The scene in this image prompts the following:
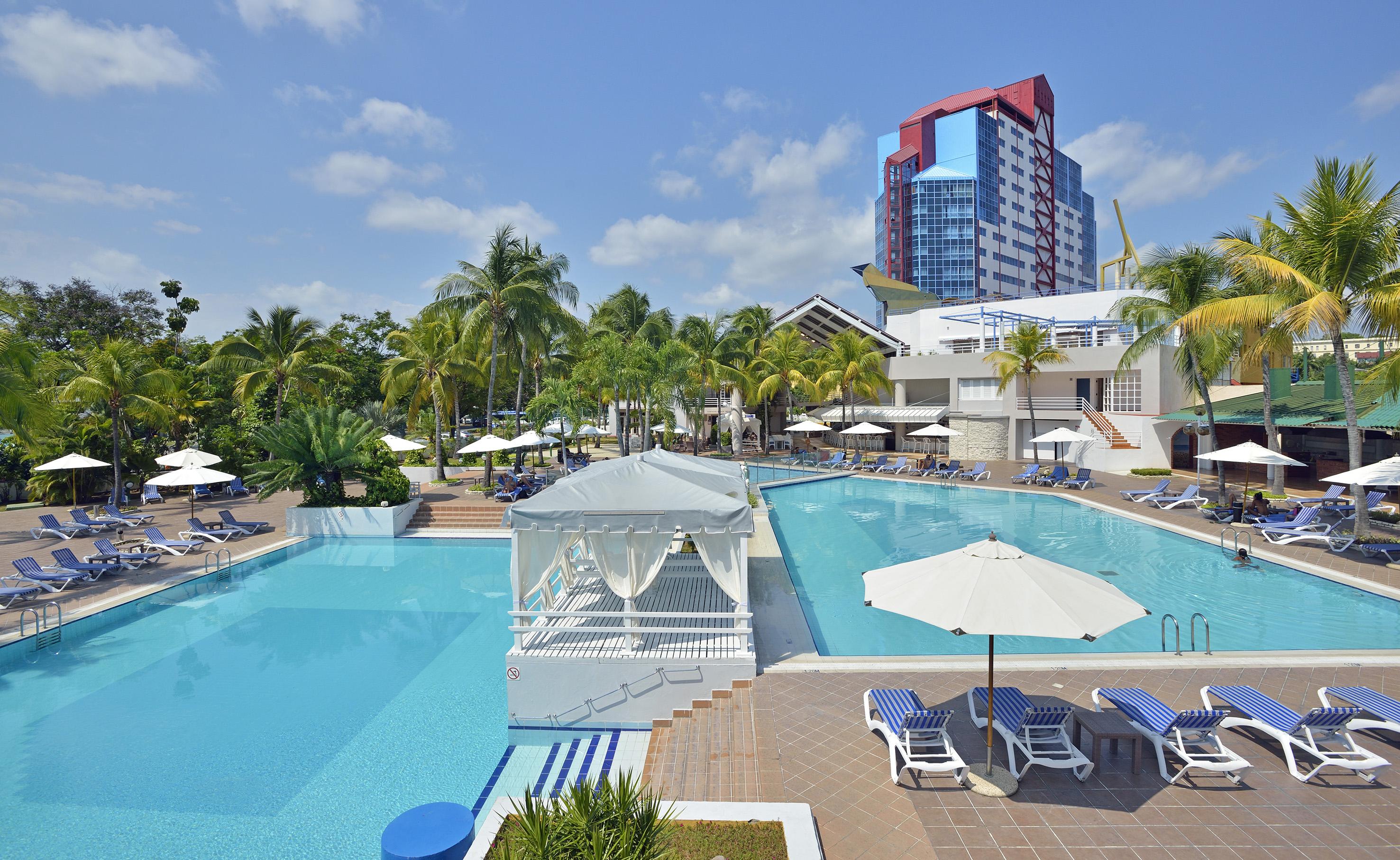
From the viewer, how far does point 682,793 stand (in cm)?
575

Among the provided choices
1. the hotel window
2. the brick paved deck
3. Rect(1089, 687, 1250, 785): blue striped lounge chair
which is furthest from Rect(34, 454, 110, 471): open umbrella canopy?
the hotel window

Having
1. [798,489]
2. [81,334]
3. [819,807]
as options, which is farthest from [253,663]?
[81,334]

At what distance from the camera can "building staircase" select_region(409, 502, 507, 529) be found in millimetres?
20203

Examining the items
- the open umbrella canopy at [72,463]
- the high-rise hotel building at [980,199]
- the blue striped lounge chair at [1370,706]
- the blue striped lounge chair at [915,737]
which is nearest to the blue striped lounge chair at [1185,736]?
the blue striped lounge chair at [1370,706]

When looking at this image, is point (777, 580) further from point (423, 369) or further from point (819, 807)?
point (423, 369)

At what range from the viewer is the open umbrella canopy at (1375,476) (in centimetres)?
1235

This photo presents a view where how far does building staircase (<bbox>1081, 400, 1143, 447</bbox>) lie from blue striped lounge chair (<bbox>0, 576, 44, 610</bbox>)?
3555cm

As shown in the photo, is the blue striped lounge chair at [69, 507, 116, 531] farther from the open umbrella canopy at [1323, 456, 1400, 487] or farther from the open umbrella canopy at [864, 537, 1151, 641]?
the open umbrella canopy at [1323, 456, 1400, 487]

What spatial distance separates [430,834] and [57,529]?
21283mm

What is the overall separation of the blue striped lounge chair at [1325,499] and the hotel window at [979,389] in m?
15.1

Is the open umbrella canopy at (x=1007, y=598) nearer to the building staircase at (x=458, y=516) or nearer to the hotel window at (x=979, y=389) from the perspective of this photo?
the building staircase at (x=458, y=516)

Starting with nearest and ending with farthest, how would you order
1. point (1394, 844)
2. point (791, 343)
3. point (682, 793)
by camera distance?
point (1394, 844), point (682, 793), point (791, 343)

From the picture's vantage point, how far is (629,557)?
841 cm

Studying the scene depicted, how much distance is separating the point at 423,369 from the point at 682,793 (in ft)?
89.0
